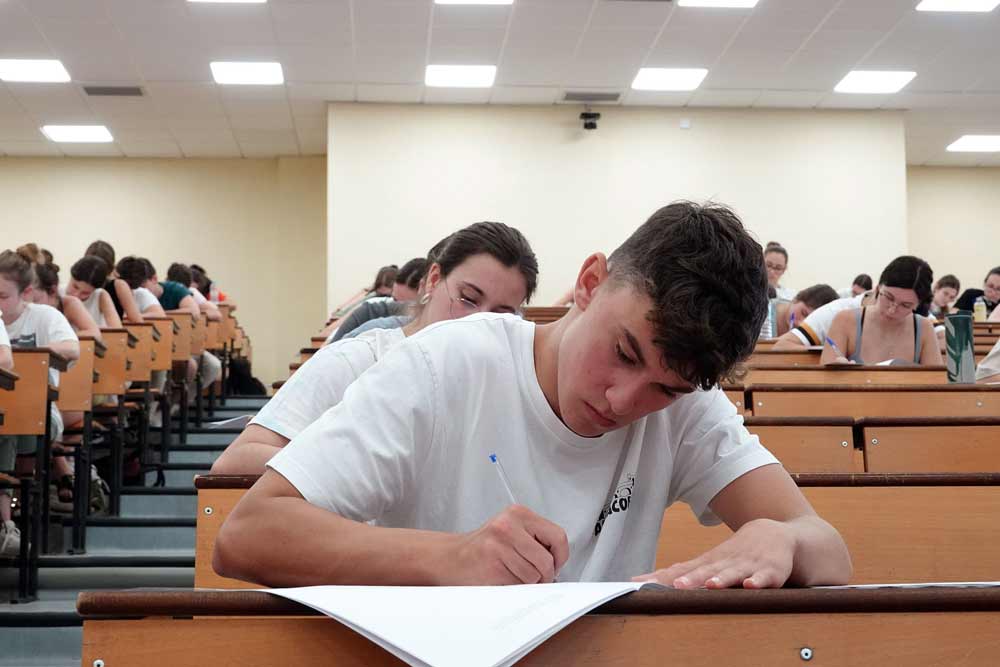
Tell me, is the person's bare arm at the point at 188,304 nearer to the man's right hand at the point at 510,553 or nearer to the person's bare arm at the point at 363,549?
the person's bare arm at the point at 363,549

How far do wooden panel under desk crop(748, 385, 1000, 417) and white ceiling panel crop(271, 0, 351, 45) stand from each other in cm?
518

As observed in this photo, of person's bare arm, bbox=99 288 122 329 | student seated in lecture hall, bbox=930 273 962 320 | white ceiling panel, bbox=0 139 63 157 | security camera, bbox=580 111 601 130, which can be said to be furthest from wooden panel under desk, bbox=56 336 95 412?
white ceiling panel, bbox=0 139 63 157

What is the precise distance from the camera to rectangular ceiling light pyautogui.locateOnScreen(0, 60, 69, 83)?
8.34m

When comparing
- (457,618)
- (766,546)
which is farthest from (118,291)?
(457,618)

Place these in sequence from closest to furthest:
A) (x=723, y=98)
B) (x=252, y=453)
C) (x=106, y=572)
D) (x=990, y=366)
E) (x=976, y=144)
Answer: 1. (x=252, y=453)
2. (x=990, y=366)
3. (x=106, y=572)
4. (x=723, y=98)
5. (x=976, y=144)

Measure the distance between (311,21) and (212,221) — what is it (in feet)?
14.4

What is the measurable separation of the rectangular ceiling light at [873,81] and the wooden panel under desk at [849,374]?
5.60m

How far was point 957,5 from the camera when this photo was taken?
742cm

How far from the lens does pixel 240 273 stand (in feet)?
38.0

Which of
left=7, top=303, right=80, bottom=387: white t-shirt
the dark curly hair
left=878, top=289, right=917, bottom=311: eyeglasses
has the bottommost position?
the dark curly hair

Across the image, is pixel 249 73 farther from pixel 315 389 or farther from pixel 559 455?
pixel 559 455

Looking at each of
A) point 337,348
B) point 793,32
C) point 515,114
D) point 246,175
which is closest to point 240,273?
point 246,175

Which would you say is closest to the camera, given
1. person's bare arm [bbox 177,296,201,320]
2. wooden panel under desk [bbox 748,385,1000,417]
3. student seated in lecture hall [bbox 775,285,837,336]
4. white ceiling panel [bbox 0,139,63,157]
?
wooden panel under desk [bbox 748,385,1000,417]

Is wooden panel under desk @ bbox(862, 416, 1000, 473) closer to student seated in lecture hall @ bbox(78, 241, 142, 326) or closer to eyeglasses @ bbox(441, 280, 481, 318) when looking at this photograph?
eyeglasses @ bbox(441, 280, 481, 318)
